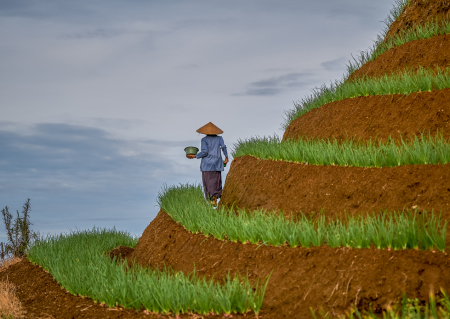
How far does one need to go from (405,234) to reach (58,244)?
27.4 ft

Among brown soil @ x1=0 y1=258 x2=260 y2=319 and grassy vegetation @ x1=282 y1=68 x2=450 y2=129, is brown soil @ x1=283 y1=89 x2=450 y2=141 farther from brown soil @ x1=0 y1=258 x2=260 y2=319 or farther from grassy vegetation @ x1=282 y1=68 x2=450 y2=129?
brown soil @ x1=0 y1=258 x2=260 y2=319

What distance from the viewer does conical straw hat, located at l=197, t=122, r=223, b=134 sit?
1061 centimetres

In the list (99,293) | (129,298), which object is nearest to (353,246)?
(129,298)

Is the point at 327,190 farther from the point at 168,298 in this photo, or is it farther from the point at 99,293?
the point at 99,293

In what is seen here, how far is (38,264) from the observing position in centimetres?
964

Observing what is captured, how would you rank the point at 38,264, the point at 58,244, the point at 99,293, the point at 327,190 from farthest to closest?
the point at 58,244 → the point at 38,264 → the point at 327,190 → the point at 99,293

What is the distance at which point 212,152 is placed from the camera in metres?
10.8

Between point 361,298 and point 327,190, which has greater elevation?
point 327,190

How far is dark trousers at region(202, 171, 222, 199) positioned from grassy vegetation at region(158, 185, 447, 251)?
2.44 m

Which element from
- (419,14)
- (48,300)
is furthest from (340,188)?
(419,14)


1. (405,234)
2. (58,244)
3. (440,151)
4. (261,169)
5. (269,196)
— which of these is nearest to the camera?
(405,234)

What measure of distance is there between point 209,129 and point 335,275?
20.7ft

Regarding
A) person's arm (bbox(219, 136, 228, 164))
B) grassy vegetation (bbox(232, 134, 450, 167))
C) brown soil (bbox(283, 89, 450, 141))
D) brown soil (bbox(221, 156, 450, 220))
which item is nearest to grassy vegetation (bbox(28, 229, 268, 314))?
brown soil (bbox(221, 156, 450, 220))

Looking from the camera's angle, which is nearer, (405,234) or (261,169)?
(405,234)
